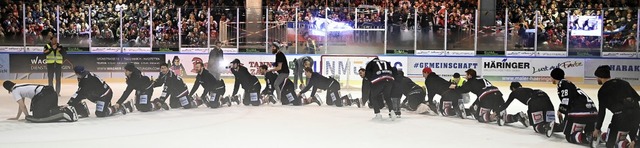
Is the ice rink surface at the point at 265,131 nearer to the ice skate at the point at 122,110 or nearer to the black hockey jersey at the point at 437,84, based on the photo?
the ice skate at the point at 122,110

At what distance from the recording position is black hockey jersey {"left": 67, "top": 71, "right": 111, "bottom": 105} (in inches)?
504

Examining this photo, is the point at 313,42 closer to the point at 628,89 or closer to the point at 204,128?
the point at 204,128

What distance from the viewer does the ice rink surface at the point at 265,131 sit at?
10.1 metres

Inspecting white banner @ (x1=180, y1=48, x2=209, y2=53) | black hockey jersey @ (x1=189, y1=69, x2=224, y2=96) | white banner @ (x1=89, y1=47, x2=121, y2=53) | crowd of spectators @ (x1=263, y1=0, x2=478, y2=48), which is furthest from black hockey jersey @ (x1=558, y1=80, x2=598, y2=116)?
white banner @ (x1=89, y1=47, x2=121, y2=53)

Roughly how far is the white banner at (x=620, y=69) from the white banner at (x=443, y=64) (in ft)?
10.9

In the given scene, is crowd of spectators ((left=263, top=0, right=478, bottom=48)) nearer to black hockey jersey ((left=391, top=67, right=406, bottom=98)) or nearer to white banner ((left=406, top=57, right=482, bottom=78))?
white banner ((left=406, top=57, right=482, bottom=78))

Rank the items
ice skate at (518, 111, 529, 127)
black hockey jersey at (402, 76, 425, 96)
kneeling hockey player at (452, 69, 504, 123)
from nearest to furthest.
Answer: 1. ice skate at (518, 111, 529, 127)
2. kneeling hockey player at (452, 69, 504, 123)
3. black hockey jersey at (402, 76, 425, 96)

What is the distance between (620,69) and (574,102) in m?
14.2

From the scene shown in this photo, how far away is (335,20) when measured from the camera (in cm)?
2339

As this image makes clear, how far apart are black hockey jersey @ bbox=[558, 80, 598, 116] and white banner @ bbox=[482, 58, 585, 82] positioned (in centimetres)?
1330

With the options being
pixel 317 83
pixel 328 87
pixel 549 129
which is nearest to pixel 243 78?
pixel 317 83

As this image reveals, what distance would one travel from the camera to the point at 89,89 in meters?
13.0

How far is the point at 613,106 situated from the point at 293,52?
15442 mm

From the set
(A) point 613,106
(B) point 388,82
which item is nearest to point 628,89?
(A) point 613,106
